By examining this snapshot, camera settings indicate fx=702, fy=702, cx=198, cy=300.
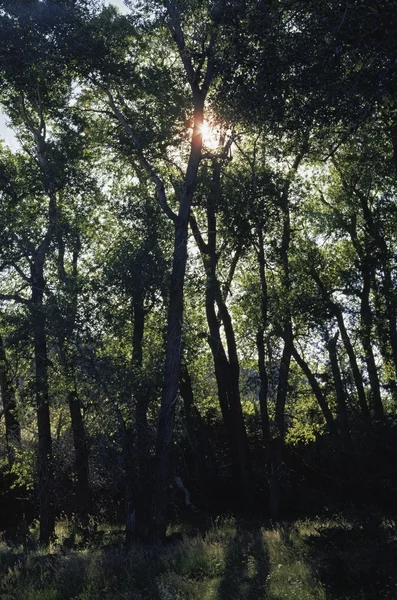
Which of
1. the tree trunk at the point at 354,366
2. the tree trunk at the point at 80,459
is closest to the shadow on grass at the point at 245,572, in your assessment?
the tree trunk at the point at 80,459

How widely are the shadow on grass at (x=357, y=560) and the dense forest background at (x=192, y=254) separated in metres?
5.61

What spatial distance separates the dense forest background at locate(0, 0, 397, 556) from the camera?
1279 centimetres

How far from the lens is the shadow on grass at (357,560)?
32.3ft

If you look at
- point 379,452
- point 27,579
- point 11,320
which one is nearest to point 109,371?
point 11,320

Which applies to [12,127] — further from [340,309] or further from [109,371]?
[340,309]

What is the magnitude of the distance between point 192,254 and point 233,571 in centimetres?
1381

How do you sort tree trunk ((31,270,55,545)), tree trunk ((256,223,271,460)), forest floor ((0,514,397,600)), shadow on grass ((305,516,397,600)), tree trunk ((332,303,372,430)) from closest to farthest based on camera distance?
shadow on grass ((305,516,397,600)) < forest floor ((0,514,397,600)) < tree trunk ((31,270,55,545)) < tree trunk ((256,223,271,460)) < tree trunk ((332,303,372,430))

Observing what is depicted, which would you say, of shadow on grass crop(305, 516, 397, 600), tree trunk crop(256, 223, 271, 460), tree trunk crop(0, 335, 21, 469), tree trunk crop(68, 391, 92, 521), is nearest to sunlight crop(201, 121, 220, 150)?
tree trunk crop(256, 223, 271, 460)

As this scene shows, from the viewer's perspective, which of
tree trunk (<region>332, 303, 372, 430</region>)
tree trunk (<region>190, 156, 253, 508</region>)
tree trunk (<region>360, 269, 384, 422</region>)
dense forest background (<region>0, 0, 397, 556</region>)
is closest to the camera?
dense forest background (<region>0, 0, 397, 556</region>)

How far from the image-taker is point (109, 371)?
63.4ft

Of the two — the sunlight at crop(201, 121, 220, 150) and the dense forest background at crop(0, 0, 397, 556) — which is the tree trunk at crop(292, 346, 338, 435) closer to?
the dense forest background at crop(0, 0, 397, 556)

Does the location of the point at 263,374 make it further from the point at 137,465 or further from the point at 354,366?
the point at 137,465

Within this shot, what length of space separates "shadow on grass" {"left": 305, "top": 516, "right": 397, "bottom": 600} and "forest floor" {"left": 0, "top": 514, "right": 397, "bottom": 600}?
1cm

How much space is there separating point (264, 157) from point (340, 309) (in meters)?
8.58
